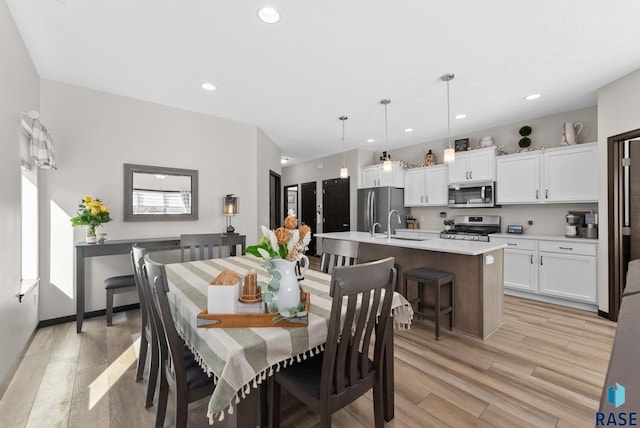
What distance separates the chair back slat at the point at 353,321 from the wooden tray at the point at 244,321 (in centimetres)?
16

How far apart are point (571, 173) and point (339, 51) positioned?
350cm

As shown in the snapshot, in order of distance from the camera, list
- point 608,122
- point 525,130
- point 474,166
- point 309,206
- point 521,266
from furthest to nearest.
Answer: point 309,206 → point 474,166 → point 525,130 → point 521,266 → point 608,122

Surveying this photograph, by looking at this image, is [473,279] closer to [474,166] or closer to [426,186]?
[474,166]

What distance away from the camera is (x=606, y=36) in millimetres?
2285

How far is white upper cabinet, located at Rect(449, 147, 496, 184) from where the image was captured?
4484 mm

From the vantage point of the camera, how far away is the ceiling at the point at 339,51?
2.01 metres

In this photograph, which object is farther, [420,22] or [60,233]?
[60,233]

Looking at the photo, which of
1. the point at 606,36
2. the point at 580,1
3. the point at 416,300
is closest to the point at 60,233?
the point at 416,300

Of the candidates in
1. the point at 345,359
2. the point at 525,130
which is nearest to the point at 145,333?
the point at 345,359

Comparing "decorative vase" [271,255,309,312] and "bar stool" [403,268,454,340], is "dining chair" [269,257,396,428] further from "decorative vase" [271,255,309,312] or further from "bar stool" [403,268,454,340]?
"bar stool" [403,268,454,340]

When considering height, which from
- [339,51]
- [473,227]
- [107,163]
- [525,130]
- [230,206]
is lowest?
[473,227]

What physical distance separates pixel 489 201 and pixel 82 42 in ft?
17.2

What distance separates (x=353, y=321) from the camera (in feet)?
4.11

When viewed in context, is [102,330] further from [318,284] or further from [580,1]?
[580,1]
